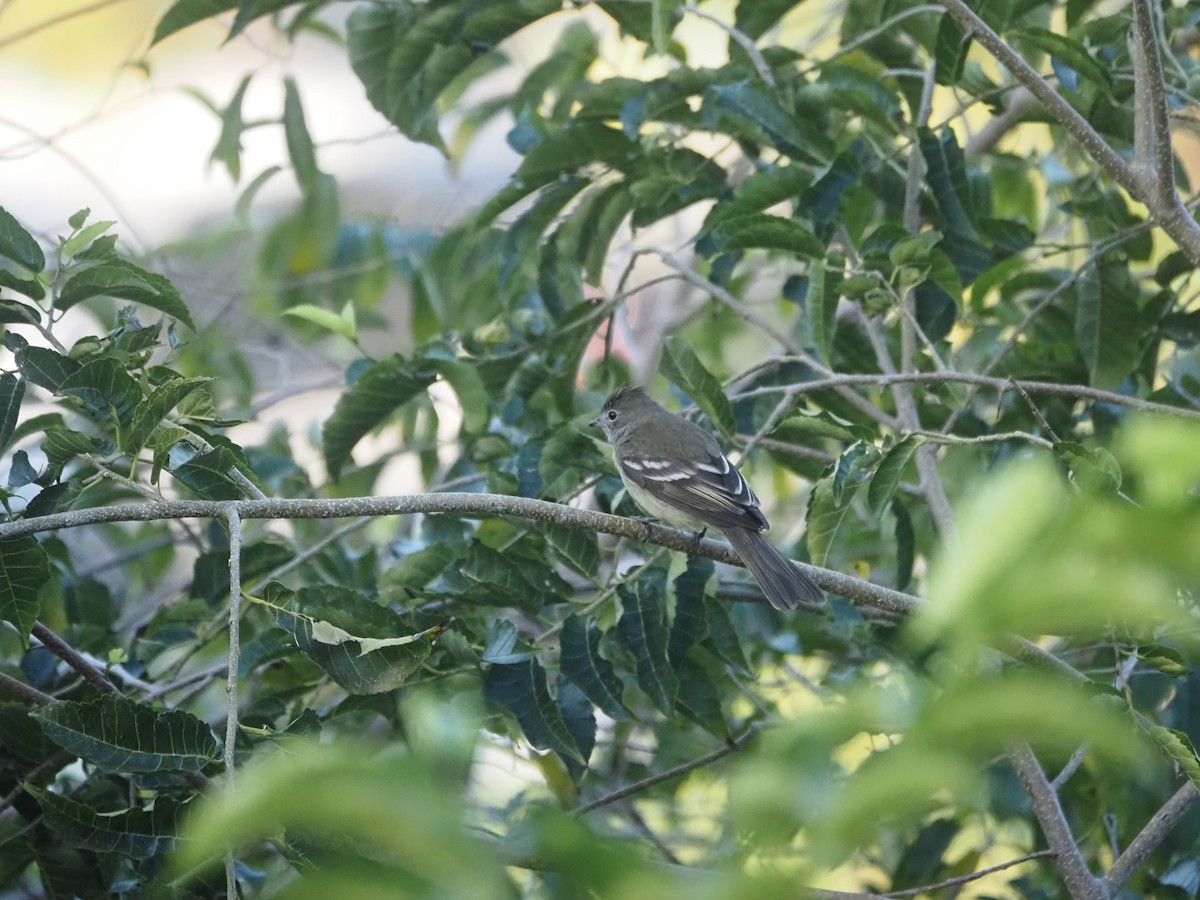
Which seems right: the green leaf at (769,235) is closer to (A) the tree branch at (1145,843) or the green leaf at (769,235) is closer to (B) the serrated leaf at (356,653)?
(B) the serrated leaf at (356,653)

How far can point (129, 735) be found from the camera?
89.5 inches

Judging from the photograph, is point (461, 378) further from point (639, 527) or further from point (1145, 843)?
point (1145, 843)

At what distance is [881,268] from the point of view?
3389 millimetres

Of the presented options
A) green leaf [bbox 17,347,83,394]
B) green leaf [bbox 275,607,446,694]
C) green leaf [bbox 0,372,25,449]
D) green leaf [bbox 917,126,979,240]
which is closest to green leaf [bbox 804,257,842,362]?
green leaf [bbox 917,126,979,240]

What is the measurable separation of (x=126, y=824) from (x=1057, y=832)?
216cm

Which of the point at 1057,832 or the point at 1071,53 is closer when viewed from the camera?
the point at 1057,832

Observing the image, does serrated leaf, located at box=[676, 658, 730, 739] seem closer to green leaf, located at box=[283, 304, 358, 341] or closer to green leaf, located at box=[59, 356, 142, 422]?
green leaf, located at box=[283, 304, 358, 341]

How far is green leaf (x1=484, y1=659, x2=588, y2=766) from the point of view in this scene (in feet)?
9.50

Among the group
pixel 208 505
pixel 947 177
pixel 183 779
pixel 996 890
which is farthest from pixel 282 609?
pixel 996 890

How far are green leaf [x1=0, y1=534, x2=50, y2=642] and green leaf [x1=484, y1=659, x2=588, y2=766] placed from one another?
109cm

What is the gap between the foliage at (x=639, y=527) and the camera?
852 mm

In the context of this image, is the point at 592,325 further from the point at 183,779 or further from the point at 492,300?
the point at 183,779

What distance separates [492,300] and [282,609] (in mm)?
2876

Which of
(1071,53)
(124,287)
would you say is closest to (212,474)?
(124,287)
